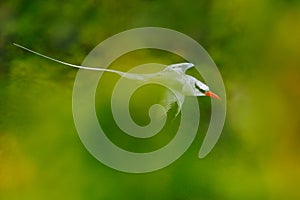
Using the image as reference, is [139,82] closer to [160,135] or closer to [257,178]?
[160,135]

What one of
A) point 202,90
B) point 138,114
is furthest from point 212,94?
point 138,114

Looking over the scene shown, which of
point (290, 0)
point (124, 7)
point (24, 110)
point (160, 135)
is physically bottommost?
point (24, 110)

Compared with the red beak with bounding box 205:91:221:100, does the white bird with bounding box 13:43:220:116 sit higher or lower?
lower

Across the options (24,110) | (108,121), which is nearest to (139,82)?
(108,121)

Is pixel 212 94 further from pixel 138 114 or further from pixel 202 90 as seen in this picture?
pixel 138 114

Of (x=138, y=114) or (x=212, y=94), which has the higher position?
(x=212, y=94)
